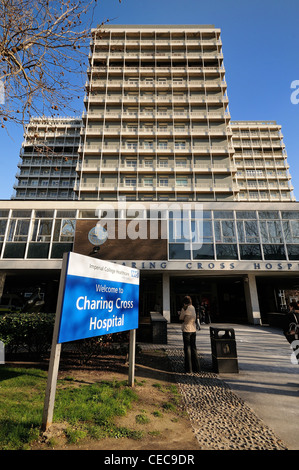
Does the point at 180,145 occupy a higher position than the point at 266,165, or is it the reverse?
the point at 266,165

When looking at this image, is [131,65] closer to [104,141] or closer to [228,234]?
[104,141]

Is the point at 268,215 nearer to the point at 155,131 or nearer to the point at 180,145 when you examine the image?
the point at 180,145

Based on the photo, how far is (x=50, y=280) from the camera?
22.7 metres

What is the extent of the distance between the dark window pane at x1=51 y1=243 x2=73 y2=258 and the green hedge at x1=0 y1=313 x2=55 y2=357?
1091cm

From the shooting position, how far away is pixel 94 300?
3.54 meters

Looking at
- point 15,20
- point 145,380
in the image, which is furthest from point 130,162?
point 145,380

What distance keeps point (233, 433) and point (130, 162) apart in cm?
2972

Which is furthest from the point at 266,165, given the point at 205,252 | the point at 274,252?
the point at 205,252

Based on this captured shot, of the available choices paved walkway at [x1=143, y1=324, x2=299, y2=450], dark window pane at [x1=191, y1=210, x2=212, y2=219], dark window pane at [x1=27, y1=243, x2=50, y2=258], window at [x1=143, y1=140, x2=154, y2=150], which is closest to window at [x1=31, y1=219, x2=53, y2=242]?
dark window pane at [x1=27, y1=243, x2=50, y2=258]

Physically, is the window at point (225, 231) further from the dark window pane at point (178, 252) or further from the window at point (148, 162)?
the window at point (148, 162)

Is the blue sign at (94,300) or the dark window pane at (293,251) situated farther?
the dark window pane at (293,251)

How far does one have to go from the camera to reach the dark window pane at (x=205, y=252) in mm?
16375

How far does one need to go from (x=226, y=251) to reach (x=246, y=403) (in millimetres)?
13182

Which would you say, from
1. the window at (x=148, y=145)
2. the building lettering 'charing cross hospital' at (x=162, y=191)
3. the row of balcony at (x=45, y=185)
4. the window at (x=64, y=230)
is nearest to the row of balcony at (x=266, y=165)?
the building lettering 'charing cross hospital' at (x=162, y=191)
